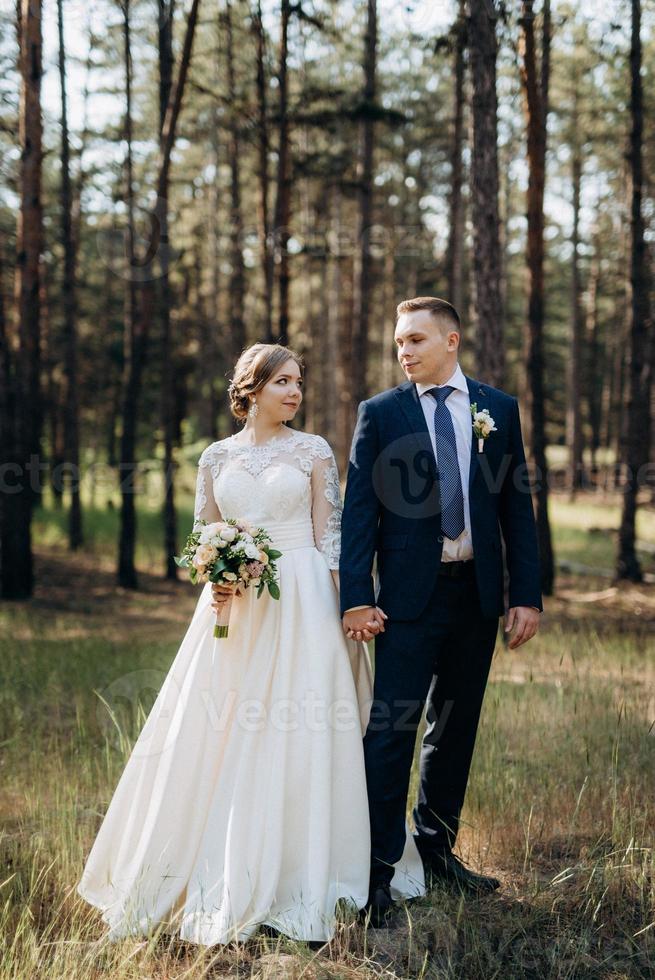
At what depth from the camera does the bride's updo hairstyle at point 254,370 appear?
425 cm

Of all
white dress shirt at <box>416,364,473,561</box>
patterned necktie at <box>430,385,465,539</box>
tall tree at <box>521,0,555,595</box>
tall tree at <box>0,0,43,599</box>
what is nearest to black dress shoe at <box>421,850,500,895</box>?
white dress shirt at <box>416,364,473,561</box>

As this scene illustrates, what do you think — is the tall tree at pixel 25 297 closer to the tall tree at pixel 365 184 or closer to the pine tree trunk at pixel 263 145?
→ the pine tree trunk at pixel 263 145

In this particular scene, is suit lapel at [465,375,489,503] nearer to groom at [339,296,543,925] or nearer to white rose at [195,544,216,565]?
groom at [339,296,543,925]

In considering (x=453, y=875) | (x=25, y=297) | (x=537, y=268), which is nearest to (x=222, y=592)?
(x=453, y=875)

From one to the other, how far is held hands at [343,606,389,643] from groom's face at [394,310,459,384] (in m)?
1.04

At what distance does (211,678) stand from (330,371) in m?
19.7

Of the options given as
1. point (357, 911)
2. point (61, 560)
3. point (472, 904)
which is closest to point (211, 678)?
point (357, 911)

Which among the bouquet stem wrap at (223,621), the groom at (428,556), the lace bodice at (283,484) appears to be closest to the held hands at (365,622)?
the groom at (428,556)

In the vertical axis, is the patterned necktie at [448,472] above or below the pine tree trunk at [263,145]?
below

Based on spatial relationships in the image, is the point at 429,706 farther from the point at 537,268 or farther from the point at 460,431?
the point at 537,268

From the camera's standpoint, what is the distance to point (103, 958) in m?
3.54

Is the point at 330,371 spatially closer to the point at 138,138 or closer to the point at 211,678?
the point at 138,138

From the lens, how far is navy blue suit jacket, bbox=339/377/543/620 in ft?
12.8

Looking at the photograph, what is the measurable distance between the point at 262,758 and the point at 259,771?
5 centimetres
